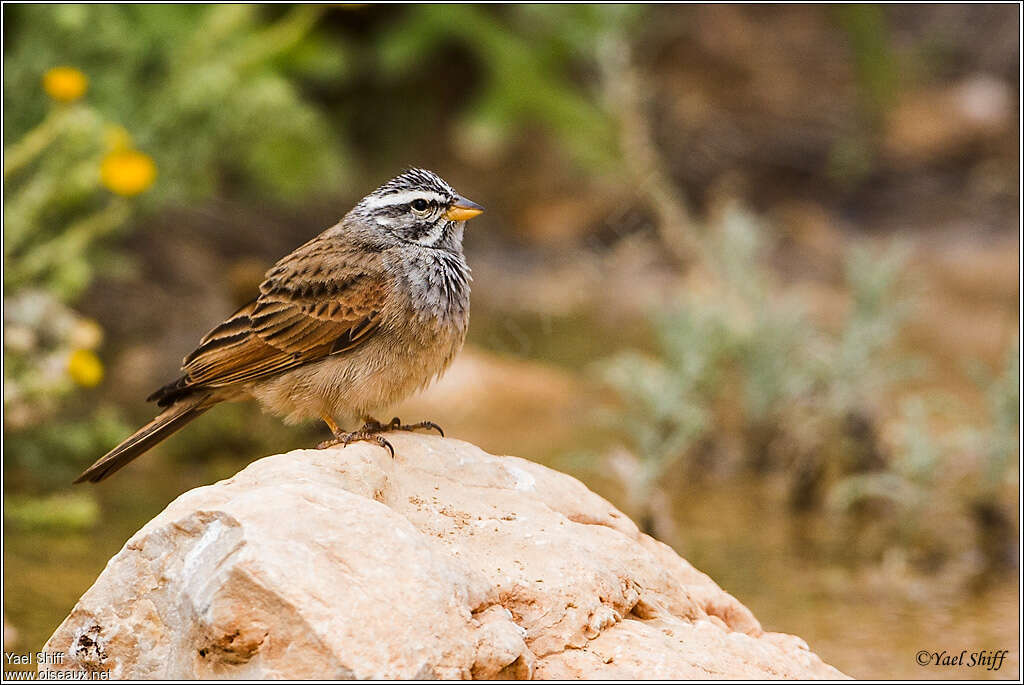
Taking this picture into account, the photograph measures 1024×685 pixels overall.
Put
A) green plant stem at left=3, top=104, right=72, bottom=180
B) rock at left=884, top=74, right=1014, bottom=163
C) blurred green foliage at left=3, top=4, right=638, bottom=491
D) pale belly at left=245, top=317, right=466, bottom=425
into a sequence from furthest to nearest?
rock at left=884, top=74, right=1014, bottom=163 → blurred green foliage at left=3, top=4, right=638, bottom=491 → green plant stem at left=3, top=104, right=72, bottom=180 → pale belly at left=245, top=317, right=466, bottom=425

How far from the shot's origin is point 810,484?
24.0ft

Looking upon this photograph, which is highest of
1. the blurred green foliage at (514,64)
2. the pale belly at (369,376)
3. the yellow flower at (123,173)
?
the blurred green foliage at (514,64)

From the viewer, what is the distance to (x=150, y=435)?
475cm

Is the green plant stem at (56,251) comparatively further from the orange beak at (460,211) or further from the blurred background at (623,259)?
the orange beak at (460,211)

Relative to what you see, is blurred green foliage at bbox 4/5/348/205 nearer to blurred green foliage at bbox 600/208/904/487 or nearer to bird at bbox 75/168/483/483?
bird at bbox 75/168/483/483

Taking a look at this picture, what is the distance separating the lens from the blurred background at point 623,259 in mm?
6254

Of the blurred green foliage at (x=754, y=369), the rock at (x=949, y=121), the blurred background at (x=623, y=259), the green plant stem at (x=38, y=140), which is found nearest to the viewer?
the green plant stem at (x=38, y=140)

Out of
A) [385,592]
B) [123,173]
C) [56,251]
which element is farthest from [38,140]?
[385,592]

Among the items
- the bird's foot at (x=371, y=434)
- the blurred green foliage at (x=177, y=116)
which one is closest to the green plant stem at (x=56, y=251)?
the blurred green foliage at (x=177, y=116)

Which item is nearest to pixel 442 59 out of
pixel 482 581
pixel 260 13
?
pixel 260 13

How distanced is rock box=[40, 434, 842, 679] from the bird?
65cm

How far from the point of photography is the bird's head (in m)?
4.95

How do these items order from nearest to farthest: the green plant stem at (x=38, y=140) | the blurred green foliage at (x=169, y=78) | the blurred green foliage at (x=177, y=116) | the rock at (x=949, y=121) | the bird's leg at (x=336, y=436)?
the bird's leg at (x=336, y=436) → the green plant stem at (x=38, y=140) → the blurred green foliage at (x=177, y=116) → the blurred green foliage at (x=169, y=78) → the rock at (x=949, y=121)

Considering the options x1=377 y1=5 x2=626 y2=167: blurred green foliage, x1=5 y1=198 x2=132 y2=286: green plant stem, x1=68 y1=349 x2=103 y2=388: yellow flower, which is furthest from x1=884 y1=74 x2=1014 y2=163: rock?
x1=68 y1=349 x2=103 y2=388: yellow flower
